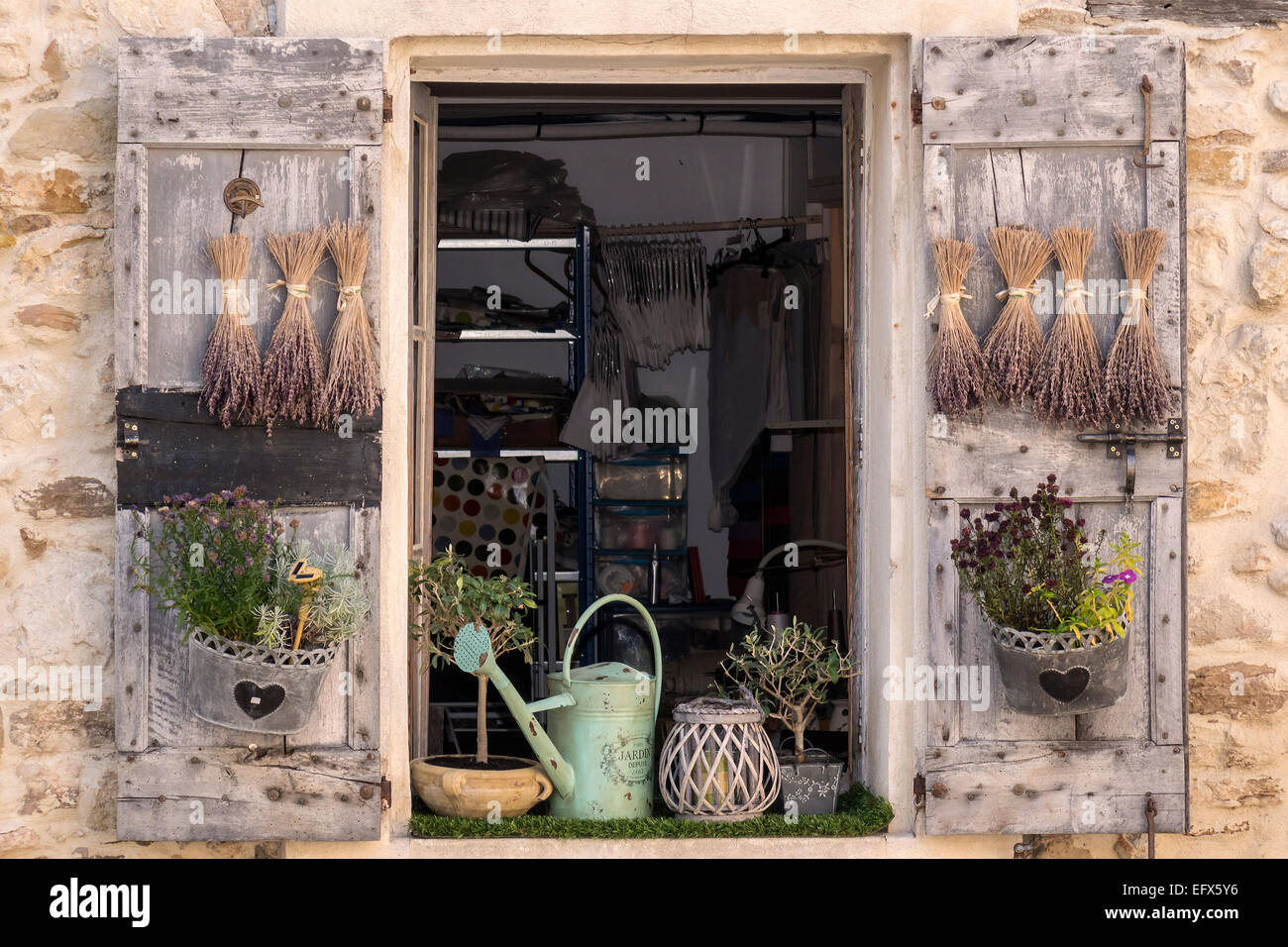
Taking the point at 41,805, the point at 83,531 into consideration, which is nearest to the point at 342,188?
the point at 83,531

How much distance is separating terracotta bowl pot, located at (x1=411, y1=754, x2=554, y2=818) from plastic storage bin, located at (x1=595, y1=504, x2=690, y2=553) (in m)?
1.91

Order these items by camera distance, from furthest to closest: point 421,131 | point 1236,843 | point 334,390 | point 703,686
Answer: point 703,686 → point 421,131 → point 1236,843 → point 334,390

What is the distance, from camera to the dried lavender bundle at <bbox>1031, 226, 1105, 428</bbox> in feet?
9.83

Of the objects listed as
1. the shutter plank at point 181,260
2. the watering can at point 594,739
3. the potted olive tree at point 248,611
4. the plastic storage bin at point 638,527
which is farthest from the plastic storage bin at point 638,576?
the shutter plank at point 181,260

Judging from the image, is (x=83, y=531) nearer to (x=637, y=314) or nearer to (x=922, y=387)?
(x=922, y=387)

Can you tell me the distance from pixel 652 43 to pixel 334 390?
117cm

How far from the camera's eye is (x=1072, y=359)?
3.00 metres

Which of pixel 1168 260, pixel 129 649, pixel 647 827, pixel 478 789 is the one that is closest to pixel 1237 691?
pixel 1168 260

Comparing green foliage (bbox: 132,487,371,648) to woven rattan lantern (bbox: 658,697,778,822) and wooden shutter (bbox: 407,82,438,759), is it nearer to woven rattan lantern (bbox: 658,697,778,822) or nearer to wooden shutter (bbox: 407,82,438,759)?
wooden shutter (bbox: 407,82,438,759)

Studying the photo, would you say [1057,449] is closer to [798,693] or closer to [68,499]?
[798,693]

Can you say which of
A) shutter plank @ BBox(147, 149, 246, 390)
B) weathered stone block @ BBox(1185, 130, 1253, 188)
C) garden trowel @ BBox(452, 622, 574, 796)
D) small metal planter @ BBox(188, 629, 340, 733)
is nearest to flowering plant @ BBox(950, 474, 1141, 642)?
weathered stone block @ BBox(1185, 130, 1253, 188)

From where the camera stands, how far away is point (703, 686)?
5.01 m

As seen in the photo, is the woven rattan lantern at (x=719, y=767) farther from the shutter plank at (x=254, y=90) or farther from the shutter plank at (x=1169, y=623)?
the shutter plank at (x=254, y=90)

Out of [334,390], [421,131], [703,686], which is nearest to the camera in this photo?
[334,390]
